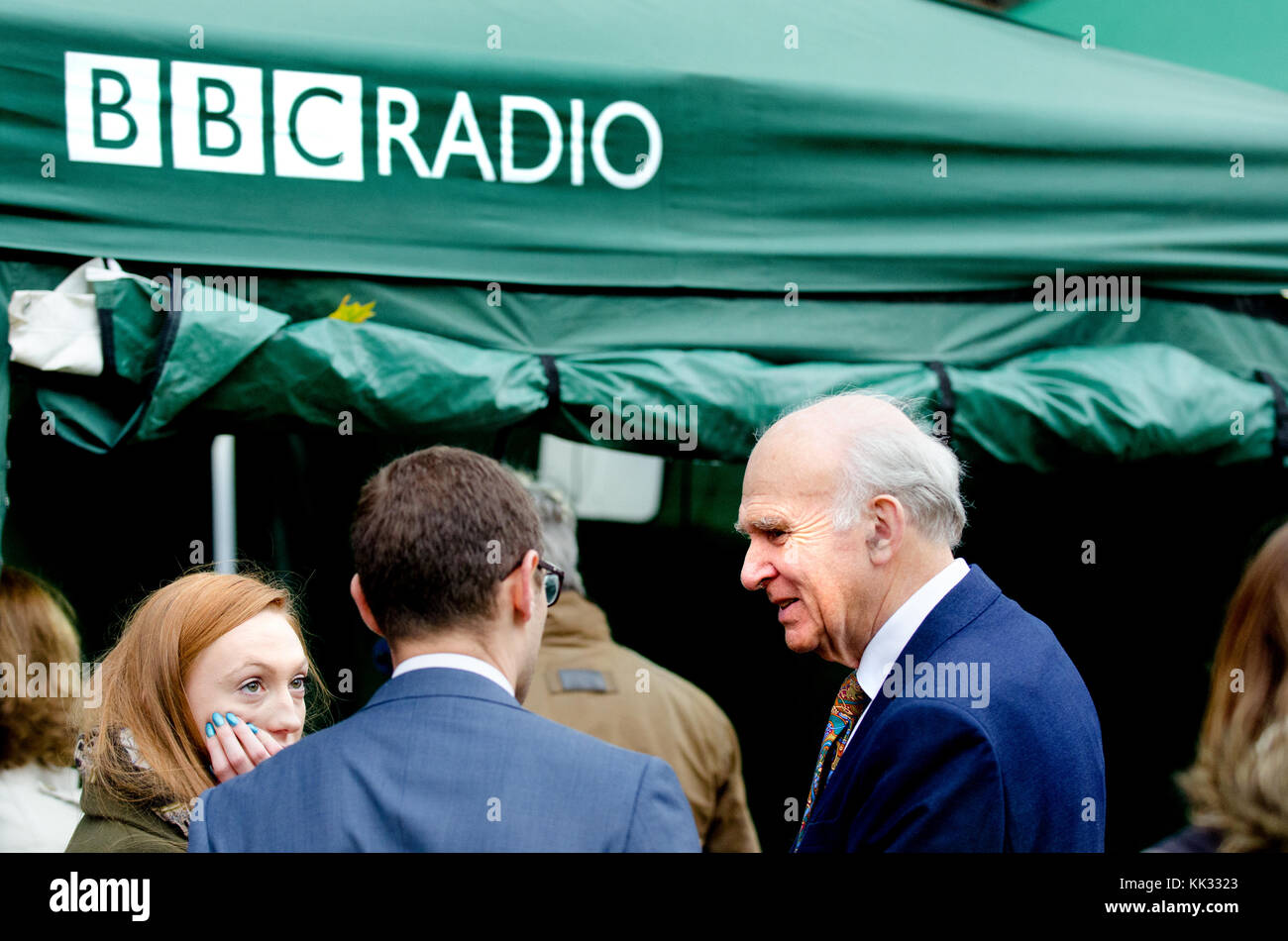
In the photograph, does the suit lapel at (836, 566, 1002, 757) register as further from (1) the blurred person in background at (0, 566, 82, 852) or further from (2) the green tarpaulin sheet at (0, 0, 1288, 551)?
(1) the blurred person in background at (0, 566, 82, 852)

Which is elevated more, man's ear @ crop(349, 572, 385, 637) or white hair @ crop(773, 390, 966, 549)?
white hair @ crop(773, 390, 966, 549)

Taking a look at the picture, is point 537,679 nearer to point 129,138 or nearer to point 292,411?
point 292,411

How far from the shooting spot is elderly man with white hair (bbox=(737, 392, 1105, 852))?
170 cm

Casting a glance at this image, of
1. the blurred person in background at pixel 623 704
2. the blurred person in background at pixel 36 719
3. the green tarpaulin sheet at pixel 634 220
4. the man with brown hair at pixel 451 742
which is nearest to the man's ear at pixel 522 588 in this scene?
the man with brown hair at pixel 451 742

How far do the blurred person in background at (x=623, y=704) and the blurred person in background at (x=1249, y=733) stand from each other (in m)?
1.50

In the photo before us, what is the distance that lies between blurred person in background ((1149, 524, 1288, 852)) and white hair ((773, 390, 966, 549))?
1.61 feet

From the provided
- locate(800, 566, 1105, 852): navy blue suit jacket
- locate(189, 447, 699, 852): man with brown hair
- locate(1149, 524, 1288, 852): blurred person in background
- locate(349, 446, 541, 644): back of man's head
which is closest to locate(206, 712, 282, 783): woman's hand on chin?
locate(189, 447, 699, 852): man with brown hair

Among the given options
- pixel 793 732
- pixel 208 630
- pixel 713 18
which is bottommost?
pixel 793 732

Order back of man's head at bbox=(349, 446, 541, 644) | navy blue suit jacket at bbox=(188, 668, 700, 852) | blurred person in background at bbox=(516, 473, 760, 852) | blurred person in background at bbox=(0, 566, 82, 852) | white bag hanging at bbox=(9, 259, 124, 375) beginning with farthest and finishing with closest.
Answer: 1. blurred person in background at bbox=(516, 473, 760, 852)
2. white bag hanging at bbox=(9, 259, 124, 375)
3. blurred person in background at bbox=(0, 566, 82, 852)
4. back of man's head at bbox=(349, 446, 541, 644)
5. navy blue suit jacket at bbox=(188, 668, 700, 852)

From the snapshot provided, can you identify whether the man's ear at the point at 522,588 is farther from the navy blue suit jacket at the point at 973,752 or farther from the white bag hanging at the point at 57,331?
the white bag hanging at the point at 57,331

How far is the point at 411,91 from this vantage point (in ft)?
9.06

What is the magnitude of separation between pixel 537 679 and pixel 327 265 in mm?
1218

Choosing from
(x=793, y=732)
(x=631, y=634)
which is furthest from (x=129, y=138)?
(x=793, y=732)

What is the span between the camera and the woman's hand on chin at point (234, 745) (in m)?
2.04
